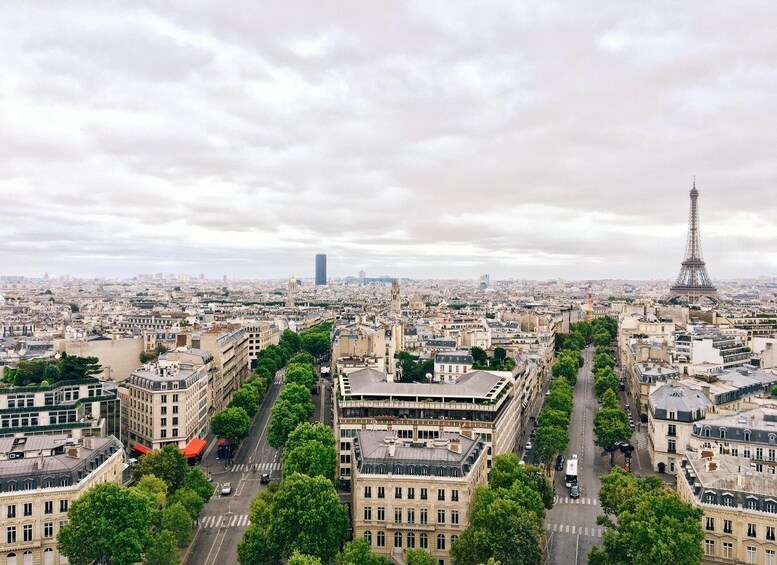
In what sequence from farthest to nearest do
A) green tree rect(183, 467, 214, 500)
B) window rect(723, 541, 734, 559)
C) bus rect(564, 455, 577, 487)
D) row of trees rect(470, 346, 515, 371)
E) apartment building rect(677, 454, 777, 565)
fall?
row of trees rect(470, 346, 515, 371), bus rect(564, 455, 577, 487), green tree rect(183, 467, 214, 500), window rect(723, 541, 734, 559), apartment building rect(677, 454, 777, 565)

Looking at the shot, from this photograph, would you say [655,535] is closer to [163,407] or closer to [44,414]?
[44,414]

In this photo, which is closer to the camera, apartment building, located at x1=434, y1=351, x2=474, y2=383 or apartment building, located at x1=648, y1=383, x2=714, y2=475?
apartment building, located at x1=648, y1=383, x2=714, y2=475

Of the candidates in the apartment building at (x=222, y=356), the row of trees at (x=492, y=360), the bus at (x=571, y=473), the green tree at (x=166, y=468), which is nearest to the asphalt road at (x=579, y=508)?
the bus at (x=571, y=473)

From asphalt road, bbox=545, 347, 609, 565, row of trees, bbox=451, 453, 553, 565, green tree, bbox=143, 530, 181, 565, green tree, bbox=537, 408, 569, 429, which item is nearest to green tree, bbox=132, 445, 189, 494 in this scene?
green tree, bbox=143, 530, 181, 565

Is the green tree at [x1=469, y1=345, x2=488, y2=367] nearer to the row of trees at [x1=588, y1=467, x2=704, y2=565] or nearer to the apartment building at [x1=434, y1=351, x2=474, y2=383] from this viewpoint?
the apartment building at [x1=434, y1=351, x2=474, y2=383]

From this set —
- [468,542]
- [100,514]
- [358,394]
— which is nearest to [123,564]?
[100,514]

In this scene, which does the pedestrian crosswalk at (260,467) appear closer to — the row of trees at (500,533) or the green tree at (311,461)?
the green tree at (311,461)

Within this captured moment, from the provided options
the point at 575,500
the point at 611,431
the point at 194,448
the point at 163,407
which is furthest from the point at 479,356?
the point at 163,407
